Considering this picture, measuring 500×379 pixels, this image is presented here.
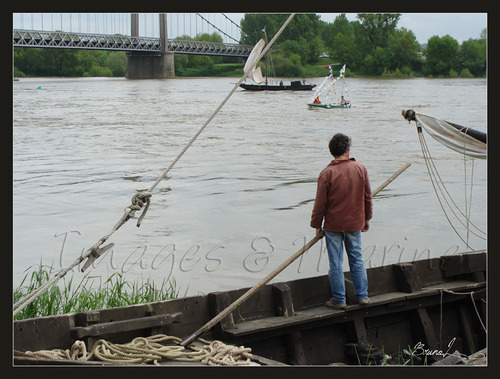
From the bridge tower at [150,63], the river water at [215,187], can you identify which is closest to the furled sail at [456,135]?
the river water at [215,187]

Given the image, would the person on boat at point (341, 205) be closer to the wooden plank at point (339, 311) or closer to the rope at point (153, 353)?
the wooden plank at point (339, 311)

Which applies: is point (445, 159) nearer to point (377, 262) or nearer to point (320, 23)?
point (377, 262)

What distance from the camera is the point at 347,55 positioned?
52.0 metres

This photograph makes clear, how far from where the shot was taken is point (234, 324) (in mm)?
5297

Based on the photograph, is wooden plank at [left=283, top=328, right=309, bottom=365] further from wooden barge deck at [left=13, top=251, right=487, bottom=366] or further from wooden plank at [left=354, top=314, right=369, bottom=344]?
wooden plank at [left=354, top=314, right=369, bottom=344]

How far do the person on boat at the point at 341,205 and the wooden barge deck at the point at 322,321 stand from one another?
0.40 m

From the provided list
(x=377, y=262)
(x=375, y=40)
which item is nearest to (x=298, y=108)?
(x=375, y=40)

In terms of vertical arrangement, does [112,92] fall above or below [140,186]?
above

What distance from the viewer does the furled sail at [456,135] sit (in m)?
6.26

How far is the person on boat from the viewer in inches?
215

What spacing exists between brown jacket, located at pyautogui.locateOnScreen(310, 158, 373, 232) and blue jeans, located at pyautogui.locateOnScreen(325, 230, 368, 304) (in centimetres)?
8

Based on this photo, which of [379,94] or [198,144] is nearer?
[198,144]

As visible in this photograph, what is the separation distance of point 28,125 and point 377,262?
73.8 feet

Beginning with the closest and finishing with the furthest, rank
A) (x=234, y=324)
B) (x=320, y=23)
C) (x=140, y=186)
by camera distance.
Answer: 1. (x=234, y=324)
2. (x=140, y=186)
3. (x=320, y=23)
